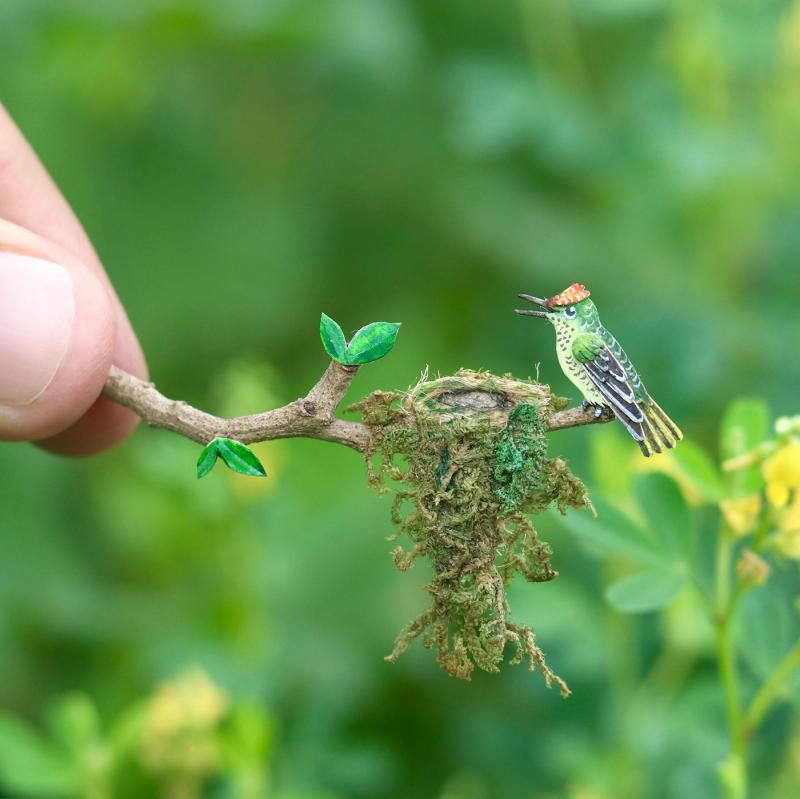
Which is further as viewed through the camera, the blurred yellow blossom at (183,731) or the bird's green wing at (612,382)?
the blurred yellow blossom at (183,731)

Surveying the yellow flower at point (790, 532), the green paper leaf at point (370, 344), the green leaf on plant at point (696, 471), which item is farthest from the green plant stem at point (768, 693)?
the green paper leaf at point (370, 344)

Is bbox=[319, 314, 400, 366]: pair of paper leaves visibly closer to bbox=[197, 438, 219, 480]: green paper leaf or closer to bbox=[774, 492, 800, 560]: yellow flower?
bbox=[197, 438, 219, 480]: green paper leaf

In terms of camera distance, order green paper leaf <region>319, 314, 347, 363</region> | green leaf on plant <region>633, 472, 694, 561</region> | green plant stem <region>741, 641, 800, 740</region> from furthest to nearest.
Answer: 1. green leaf on plant <region>633, 472, 694, 561</region>
2. green plant stem <region>741, 641, 800, 740</region>
3. green paper leaf <region>319, 314, 347, 363</region>

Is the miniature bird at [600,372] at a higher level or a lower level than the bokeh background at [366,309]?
lower

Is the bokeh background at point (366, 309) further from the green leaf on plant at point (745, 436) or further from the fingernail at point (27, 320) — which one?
the fingernail at point (27, 320)

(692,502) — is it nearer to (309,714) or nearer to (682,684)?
(682,684)

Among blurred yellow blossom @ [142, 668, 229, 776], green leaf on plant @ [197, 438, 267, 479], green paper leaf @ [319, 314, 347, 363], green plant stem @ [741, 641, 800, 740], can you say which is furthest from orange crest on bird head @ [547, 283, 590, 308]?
blurred yellow blossom @ [142, 668, 229, 776]

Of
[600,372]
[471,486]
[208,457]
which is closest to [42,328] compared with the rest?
[208,457]

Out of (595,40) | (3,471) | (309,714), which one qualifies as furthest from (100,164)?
(309,714)
